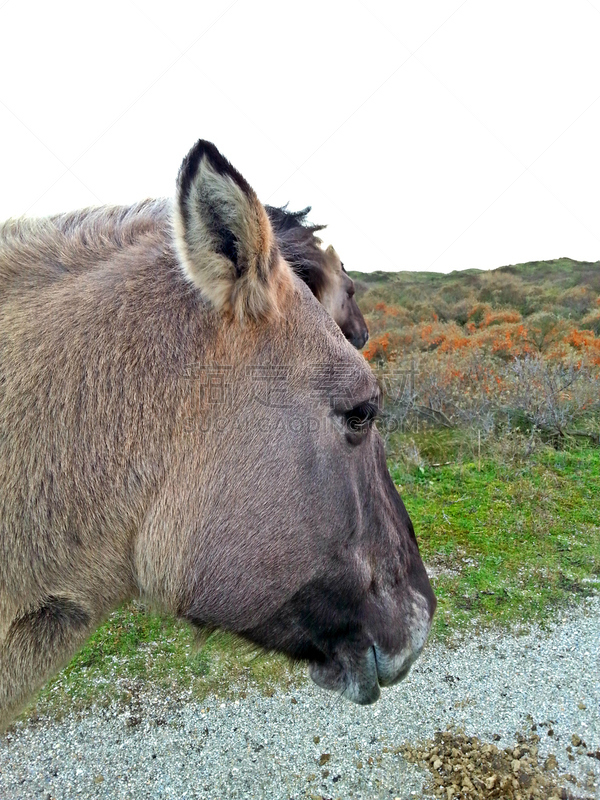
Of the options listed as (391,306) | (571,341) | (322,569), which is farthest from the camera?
(391,306)

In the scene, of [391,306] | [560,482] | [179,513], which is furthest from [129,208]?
[391,306]

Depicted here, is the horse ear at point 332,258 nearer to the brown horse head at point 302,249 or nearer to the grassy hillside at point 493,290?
the brown horse head at point 302,249

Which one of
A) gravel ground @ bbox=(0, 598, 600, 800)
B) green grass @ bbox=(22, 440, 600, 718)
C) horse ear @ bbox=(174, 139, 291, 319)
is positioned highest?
horse ear @ bbox=(174, 139, 291, 319)

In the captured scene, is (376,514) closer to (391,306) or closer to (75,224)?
(75,224)

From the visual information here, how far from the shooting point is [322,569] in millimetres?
2219

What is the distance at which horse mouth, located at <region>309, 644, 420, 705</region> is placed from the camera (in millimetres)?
2424

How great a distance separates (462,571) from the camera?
6.18 meters

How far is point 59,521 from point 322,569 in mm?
1039

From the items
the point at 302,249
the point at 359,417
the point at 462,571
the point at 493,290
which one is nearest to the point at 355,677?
the point at 359,417

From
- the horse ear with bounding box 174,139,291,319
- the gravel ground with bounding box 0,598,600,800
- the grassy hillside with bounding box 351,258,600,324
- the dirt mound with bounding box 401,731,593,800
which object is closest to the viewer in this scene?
the horse ear with bounding box 174,139,291,319

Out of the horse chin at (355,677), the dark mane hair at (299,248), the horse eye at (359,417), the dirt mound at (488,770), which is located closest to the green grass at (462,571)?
the horse chin at (355,677)

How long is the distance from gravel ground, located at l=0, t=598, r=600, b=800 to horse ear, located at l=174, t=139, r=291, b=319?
130 inches

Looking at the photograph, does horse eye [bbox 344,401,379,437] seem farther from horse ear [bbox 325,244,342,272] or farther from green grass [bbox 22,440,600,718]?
horse ear [bbox 325,244,342,272]

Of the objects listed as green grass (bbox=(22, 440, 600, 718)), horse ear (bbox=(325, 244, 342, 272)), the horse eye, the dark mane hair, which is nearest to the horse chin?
green grass (bbox=(22, 440, 600, 718))
